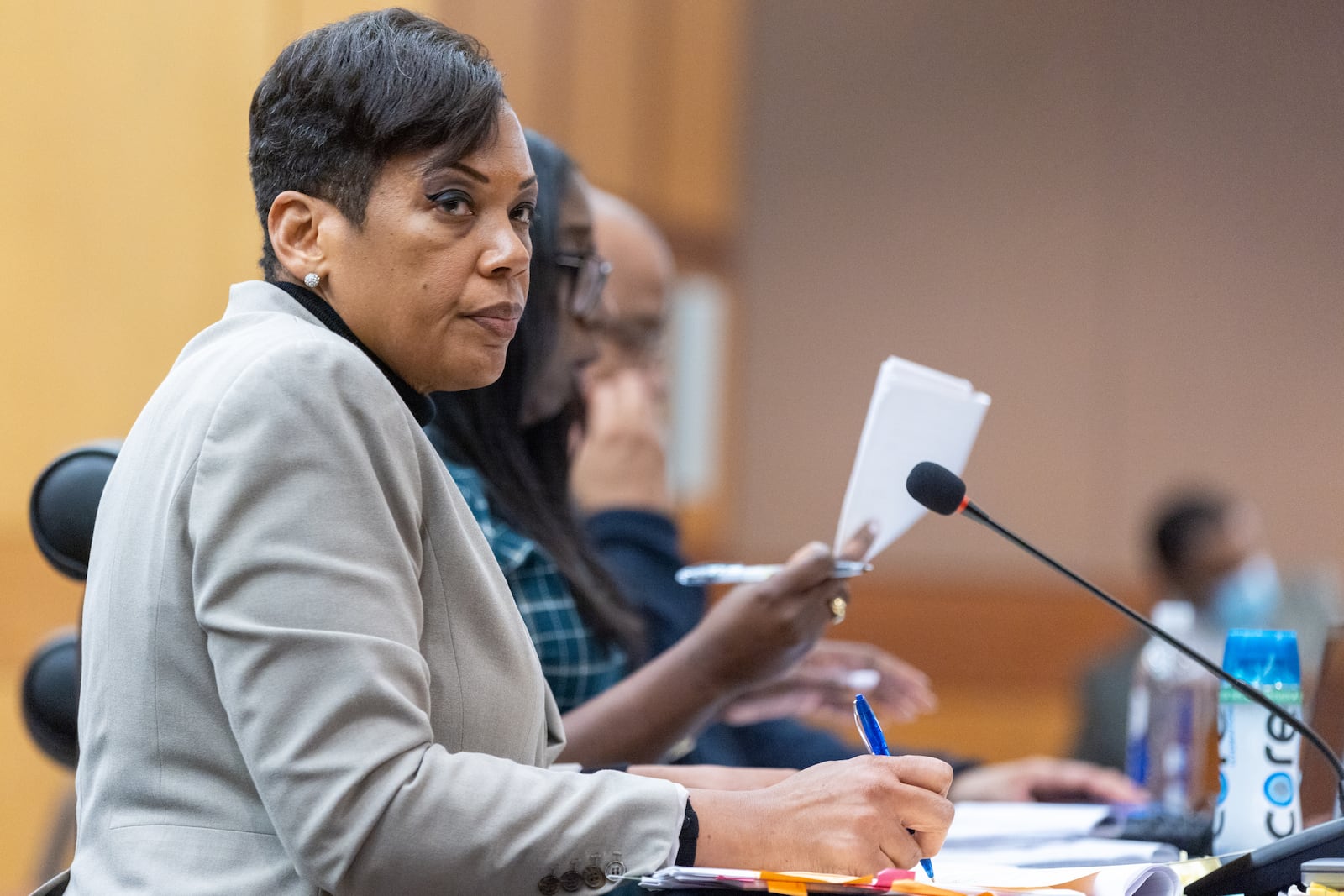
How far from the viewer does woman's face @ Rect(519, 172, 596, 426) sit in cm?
161

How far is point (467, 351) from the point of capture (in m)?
0.96

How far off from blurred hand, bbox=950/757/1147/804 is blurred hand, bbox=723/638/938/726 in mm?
114

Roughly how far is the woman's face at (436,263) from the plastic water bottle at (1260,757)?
2.63ft

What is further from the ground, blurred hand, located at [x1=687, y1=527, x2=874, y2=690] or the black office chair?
the black office chair

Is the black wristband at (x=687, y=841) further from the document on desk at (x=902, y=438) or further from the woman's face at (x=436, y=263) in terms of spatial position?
the document on desk at (x=902, y=438)

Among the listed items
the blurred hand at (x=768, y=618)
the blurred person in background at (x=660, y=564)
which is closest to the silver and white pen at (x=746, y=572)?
the blurred hand at (x=768, y=618)

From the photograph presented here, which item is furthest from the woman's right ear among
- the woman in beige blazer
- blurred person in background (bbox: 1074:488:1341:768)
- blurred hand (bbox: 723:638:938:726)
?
blurred person in background (bbox: 1074:488:1341:768)

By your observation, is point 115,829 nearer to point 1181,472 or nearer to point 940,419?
point 940,419

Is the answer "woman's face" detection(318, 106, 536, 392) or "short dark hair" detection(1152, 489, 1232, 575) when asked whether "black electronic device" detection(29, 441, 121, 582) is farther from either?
"short dark hair" detection(1152, 489, 1232, 575)

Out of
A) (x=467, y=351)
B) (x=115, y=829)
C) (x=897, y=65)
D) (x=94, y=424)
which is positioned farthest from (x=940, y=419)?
(x=897, y=65)

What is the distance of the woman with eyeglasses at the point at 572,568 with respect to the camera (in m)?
1.44

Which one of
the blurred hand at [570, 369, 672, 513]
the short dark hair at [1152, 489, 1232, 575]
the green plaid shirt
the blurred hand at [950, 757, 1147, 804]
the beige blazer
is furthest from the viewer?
the short dark hair at [1152, 489, 1232, 575]

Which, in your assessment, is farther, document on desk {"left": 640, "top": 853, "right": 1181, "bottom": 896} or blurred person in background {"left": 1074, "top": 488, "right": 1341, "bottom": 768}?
blurred person in background {"left": 1074, "top": 488, "right": 1341, "bottom": 768}

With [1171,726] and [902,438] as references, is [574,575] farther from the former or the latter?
[1171,726]
